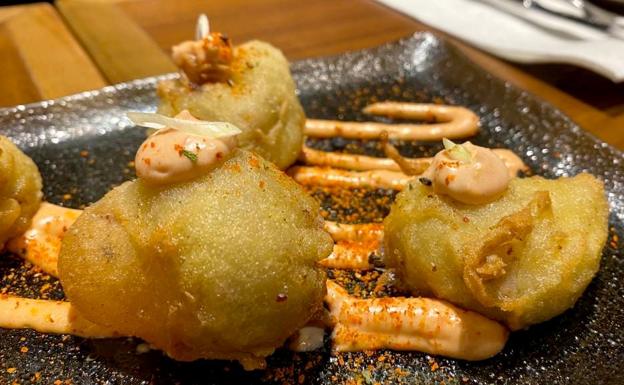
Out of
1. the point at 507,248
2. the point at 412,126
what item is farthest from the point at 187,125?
the point at 412,126

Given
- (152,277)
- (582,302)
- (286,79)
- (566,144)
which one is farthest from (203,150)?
(566,144)

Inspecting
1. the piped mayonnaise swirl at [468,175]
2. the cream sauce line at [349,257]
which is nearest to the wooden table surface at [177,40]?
the piped mayonnaise swirl at [468,175]

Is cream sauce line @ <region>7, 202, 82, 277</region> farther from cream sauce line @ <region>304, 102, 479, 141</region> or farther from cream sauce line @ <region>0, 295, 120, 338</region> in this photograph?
cream sauce line @ <region>304, 102, 479, 141</region>

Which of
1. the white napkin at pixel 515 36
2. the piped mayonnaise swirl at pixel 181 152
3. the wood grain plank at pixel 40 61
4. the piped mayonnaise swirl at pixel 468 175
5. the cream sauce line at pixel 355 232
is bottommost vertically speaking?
the wood grain plank at pixel 40 61

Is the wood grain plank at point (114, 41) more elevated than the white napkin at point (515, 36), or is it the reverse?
the white napkin at point (515, 36)

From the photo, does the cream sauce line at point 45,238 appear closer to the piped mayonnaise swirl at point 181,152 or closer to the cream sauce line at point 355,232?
the piped mayonnaise swirl at point 181,152

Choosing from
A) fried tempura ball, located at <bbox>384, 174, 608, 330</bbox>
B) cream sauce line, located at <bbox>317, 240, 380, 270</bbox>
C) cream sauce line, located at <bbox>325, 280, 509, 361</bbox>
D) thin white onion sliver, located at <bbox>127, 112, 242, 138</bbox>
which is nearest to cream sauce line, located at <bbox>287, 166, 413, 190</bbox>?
cream sauce line, located at <bbox>317, 240, 380, 270</bbox>

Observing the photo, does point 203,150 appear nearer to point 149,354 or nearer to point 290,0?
point 149,354
